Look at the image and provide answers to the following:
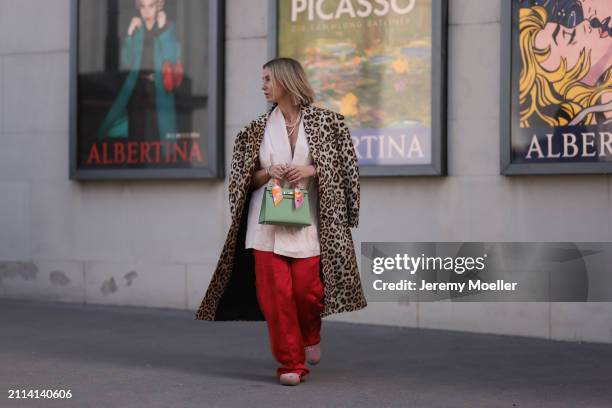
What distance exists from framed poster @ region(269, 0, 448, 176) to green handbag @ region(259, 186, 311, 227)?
9.69 feet

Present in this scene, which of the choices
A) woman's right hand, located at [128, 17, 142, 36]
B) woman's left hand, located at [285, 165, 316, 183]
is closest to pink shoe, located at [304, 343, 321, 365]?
woman's left hand, located at [285, 165, 316, 183]

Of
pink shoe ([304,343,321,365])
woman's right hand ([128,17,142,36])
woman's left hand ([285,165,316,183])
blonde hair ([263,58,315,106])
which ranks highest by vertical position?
woman's right hand ([128,17,142,36])

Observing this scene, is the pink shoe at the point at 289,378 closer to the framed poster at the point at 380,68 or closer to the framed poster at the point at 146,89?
the framed poster at the point at 380,68

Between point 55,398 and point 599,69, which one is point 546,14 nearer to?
point 599,69

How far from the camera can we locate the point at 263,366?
7527mm

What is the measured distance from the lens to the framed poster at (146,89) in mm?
10406

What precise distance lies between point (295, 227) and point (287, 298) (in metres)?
0.41

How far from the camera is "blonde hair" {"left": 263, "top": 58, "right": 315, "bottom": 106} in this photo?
6801 millimetres

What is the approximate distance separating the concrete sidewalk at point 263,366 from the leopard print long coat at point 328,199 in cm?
57

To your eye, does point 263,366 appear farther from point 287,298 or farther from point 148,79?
point 148,79

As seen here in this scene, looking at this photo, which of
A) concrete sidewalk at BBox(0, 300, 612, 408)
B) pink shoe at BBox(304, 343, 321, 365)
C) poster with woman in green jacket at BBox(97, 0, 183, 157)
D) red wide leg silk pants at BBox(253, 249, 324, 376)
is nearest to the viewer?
concrete sidewalk at BBox(0, 300, 612, 408)

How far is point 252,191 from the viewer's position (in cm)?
698

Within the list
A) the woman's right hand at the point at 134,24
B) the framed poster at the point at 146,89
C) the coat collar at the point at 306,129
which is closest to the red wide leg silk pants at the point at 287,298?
the coat collar at the point at 306,129

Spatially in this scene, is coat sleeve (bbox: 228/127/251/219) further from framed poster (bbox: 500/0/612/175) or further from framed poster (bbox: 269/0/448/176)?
framed poster (bbox: 500/0/612/175)
